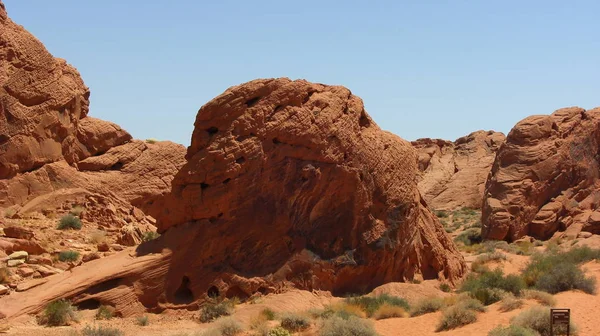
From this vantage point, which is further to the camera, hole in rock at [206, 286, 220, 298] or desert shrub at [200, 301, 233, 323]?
hole in rock at [206, 286, 220, 298]

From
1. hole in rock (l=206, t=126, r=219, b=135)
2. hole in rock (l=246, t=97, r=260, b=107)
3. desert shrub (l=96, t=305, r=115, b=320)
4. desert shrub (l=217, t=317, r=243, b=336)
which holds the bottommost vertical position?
desert shrub (l=217, t=317, r=243, b=336)

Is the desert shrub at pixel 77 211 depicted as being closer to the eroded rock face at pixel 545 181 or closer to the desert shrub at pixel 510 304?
the desert shrub at pixel 510 304

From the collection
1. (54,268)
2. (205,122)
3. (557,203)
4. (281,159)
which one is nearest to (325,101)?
(281,159)

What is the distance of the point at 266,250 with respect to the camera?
1594cm

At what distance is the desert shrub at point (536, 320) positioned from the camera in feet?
42.3

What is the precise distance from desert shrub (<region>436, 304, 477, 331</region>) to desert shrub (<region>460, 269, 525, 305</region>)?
66.2 inches

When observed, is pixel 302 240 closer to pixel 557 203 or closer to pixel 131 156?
pixel 131 156

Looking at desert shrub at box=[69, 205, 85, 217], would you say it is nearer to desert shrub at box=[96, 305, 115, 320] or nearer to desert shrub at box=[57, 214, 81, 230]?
desert shrub at box=[57, 214, 81, 230]

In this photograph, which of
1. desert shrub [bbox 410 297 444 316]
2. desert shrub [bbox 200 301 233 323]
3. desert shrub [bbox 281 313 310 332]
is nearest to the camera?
desert shrub [bbox 281 313 310 332]

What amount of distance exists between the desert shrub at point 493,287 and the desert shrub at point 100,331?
25.6 ft

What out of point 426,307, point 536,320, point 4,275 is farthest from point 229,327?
point 536,320

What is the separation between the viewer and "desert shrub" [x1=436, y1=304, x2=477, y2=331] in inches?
550

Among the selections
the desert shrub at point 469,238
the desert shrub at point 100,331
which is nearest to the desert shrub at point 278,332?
the desert shrub at point 100,331

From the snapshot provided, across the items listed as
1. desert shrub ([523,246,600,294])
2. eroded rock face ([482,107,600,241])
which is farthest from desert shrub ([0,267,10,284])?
eroded rock face ([482,107,600,241])
